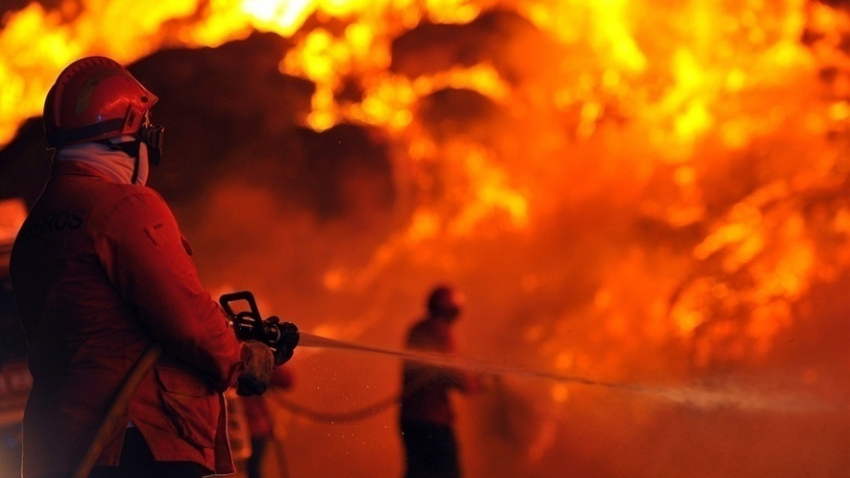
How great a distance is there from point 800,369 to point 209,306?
4.75 metres

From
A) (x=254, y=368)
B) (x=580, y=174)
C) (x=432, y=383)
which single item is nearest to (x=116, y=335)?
(x=254, y=368)

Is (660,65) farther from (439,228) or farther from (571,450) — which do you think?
(571,450)

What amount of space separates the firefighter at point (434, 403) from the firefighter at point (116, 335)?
10.4 feet

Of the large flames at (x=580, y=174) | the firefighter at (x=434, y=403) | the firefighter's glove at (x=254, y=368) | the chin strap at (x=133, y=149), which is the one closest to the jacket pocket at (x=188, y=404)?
the firefighter's glove at (x=254, y=368)

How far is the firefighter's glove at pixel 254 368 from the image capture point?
321cm

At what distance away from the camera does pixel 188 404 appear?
10.0 ft

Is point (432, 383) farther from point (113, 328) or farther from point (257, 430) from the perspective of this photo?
A: point (113, 328)

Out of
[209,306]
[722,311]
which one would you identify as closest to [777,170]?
[722,311]

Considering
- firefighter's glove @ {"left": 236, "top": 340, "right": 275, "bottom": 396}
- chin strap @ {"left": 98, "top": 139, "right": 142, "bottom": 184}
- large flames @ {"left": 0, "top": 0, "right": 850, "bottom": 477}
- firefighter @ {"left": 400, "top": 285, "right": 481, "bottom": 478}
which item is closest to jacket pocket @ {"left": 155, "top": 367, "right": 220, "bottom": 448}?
firefighter's glove @ {"left": 236, "top": 340, "right": 275, "bottom": 396}

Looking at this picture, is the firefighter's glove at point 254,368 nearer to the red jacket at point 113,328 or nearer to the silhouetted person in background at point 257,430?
the red jacket at point 113,328

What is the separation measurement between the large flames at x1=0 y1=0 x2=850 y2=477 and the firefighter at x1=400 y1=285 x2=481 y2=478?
0.88 metres

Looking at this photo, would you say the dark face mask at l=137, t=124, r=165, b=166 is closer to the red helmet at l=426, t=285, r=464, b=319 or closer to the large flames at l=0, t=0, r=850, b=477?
the red helmet at l=426, t=285, r=464, b=319

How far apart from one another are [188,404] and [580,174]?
472 cm

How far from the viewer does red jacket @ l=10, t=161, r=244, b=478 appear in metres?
2.97
